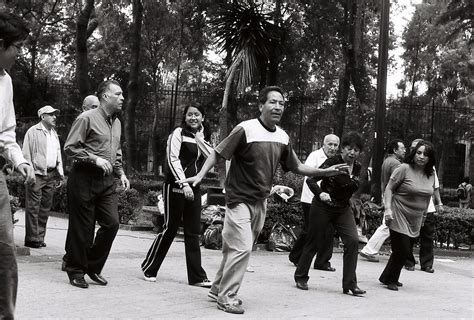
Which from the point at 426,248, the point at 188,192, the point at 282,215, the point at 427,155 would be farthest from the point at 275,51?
the point at 188,192

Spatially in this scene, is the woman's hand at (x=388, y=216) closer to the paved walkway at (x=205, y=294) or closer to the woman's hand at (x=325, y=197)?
the paved walkway at (x=205, y=294)

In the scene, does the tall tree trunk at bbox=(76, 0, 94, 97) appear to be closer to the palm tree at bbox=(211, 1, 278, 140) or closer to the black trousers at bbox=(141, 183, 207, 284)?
the palm tree at bbox=(211, 1, 278, 140)

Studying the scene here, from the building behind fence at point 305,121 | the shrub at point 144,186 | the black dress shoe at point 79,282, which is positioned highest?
the building behind fence at point 305,121

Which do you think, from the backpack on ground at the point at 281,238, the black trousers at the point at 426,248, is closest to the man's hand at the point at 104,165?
the backpack on ground at the point at 281,238

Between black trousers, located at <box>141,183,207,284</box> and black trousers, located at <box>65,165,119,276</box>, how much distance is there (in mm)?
579

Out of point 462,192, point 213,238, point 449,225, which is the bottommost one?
point 213,238

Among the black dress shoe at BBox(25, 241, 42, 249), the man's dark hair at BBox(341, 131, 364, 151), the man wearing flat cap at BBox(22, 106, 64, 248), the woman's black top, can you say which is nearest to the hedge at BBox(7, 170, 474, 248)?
the man wearing flat cap at BBox(22, 106, 64, 248)

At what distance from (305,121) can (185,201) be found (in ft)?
44.6

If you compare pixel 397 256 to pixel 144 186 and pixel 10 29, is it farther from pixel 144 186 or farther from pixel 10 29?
pixel 144 186

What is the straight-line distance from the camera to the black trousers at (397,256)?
7.97m

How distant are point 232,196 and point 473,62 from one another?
17.8 meters

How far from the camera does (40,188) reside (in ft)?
31.1

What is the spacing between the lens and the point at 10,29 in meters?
4.00

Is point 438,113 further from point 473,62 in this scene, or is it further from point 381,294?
point 381,294
